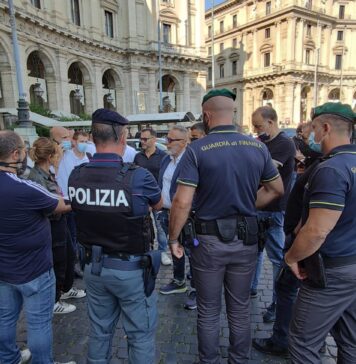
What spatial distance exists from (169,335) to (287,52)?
165 feet

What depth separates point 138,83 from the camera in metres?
32.8

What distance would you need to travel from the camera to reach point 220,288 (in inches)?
97.3

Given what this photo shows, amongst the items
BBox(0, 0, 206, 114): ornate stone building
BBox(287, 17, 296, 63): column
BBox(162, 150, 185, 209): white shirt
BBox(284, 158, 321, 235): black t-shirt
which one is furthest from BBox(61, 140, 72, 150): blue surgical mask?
BBox(287, 17, 296, 63): column

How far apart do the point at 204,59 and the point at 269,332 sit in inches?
1523

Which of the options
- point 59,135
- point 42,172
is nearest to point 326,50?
point 59,135

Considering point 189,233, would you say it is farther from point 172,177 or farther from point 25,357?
point 25,357

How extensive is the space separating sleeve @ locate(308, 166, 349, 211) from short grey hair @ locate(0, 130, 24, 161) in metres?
2.06

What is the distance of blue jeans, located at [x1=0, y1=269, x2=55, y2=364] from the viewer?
2.28 meters

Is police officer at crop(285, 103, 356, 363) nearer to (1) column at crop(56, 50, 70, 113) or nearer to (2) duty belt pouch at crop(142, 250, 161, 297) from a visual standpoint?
(2) duty belt pouch at crop(142, 250, 161, 297)

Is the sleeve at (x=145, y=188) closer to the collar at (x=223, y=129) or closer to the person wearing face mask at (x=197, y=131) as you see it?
the collar at (x=223, y=129)

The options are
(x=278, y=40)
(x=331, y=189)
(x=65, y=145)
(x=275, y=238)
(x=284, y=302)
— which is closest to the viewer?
(x=331, y=189)

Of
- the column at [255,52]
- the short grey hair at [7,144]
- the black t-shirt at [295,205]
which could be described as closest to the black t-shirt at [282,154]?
the black t-shirt at [295,205]

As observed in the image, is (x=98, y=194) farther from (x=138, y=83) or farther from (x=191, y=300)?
(x=138, y=83)

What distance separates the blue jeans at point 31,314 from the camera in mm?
2279
